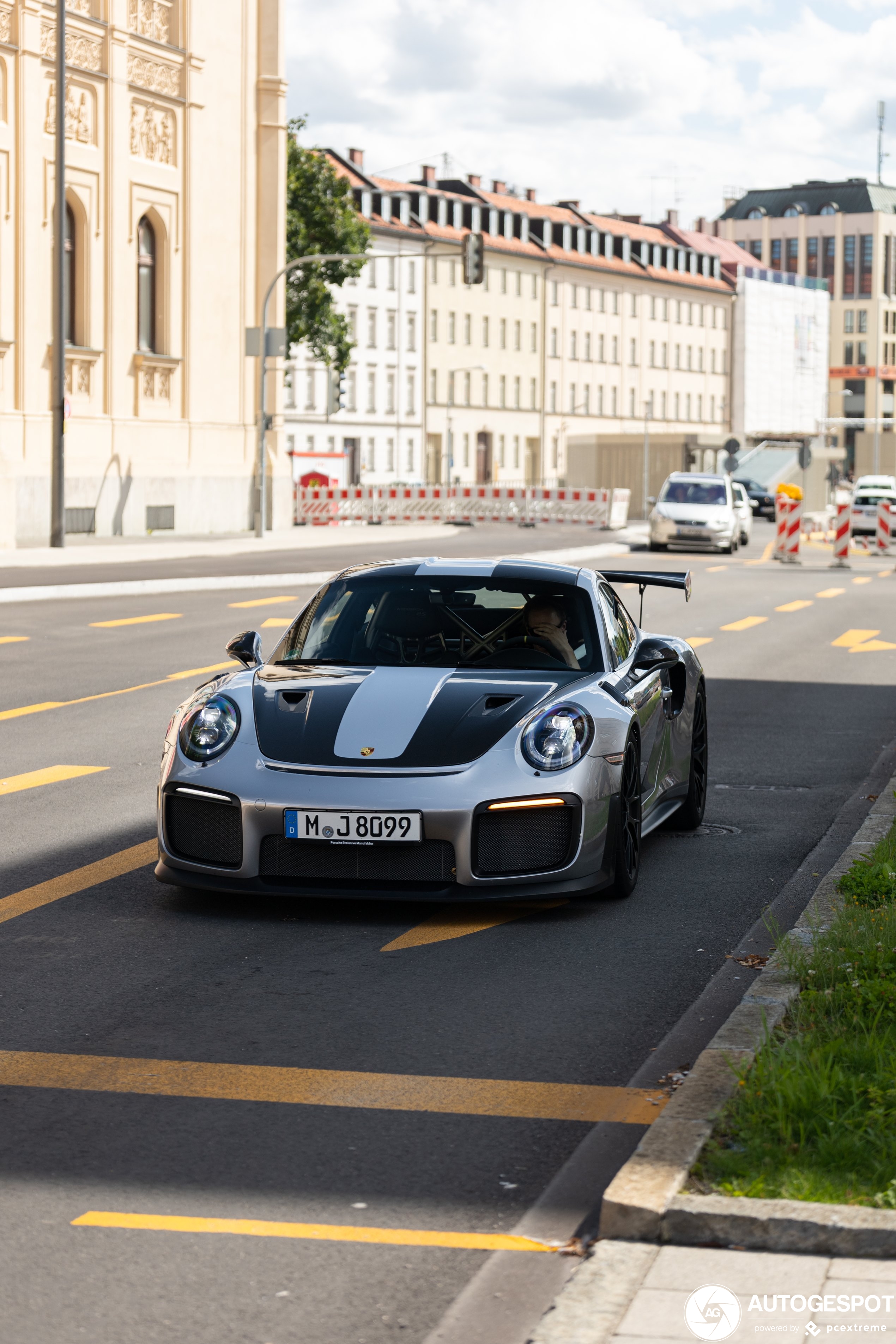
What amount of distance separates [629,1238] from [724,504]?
4303cm

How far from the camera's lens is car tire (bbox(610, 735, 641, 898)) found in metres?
7.52

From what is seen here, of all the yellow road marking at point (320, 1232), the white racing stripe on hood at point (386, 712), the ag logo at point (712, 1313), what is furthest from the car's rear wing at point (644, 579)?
the ag logo at point (712, 1313)

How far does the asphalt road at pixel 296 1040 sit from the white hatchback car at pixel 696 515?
3342cm

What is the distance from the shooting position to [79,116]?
43375 millimetres

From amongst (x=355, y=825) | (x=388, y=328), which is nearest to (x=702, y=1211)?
(x=355, y=825)

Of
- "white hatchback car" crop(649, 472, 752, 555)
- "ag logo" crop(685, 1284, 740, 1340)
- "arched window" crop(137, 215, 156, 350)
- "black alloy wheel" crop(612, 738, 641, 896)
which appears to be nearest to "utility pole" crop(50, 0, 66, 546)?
"arched window" crop(137, 215, 156, 350)

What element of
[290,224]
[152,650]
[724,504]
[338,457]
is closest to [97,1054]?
[152,650]

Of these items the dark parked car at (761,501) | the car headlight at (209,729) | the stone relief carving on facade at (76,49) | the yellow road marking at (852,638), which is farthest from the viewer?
the dark parked car at (761,501)

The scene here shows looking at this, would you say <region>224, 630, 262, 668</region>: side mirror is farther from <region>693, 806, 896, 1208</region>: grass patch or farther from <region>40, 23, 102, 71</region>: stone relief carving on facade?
<region>40, 23, 102, 71</region>: stone relief carving on facade

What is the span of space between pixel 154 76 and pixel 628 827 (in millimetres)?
41409

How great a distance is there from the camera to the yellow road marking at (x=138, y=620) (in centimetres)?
2234

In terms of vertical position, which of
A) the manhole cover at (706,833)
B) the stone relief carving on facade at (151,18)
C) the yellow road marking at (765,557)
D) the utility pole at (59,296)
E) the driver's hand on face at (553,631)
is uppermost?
the stone relief carving on facade at (151,18)

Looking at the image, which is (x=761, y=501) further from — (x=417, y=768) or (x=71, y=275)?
(x=417, y=768)

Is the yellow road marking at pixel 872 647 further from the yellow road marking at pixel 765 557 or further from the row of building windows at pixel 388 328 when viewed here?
the row of building windows at pixel 388 328
